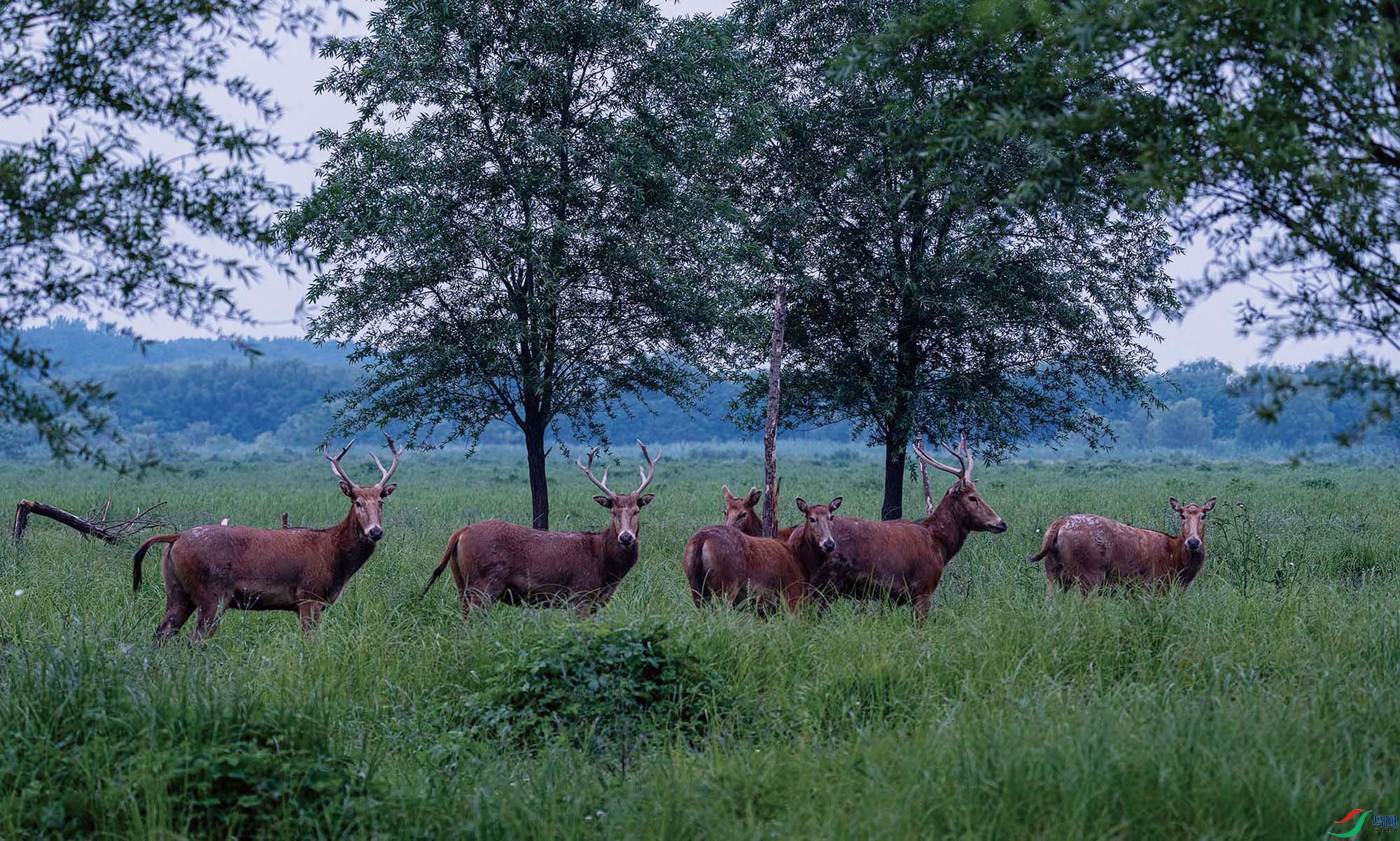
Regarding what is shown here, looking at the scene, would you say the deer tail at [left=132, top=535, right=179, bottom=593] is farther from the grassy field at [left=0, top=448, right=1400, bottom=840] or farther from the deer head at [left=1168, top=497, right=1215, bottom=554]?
the deer head at [left=1168, top=497, right=1215, bottom=554]

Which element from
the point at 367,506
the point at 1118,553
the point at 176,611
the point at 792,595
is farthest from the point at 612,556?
the point at 1118,553

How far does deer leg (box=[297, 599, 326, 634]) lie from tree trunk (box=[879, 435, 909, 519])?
921cm

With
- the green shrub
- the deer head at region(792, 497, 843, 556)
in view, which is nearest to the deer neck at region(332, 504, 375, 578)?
the green shrub

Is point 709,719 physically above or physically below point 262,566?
below

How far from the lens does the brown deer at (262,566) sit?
8352 millimetres

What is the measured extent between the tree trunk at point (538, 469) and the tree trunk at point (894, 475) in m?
5.07

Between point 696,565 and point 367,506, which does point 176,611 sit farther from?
point 696,565

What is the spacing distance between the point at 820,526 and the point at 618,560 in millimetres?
1851

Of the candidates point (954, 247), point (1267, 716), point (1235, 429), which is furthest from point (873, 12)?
point (1235, 429)

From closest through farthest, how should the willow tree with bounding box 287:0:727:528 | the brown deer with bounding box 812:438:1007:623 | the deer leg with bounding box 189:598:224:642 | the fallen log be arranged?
the deer leg with bounding box 189:598:224:642 → the brown deer with bounding box 812:438:1007:623 → the fallen log → the willow tree with bounding box 287:0:727:528

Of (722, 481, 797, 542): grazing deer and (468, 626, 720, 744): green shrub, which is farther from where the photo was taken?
(722, 481, 797, 542): grazing deer

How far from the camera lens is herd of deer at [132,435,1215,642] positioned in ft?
27.9

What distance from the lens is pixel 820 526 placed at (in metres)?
9.16

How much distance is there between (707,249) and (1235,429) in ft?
295
